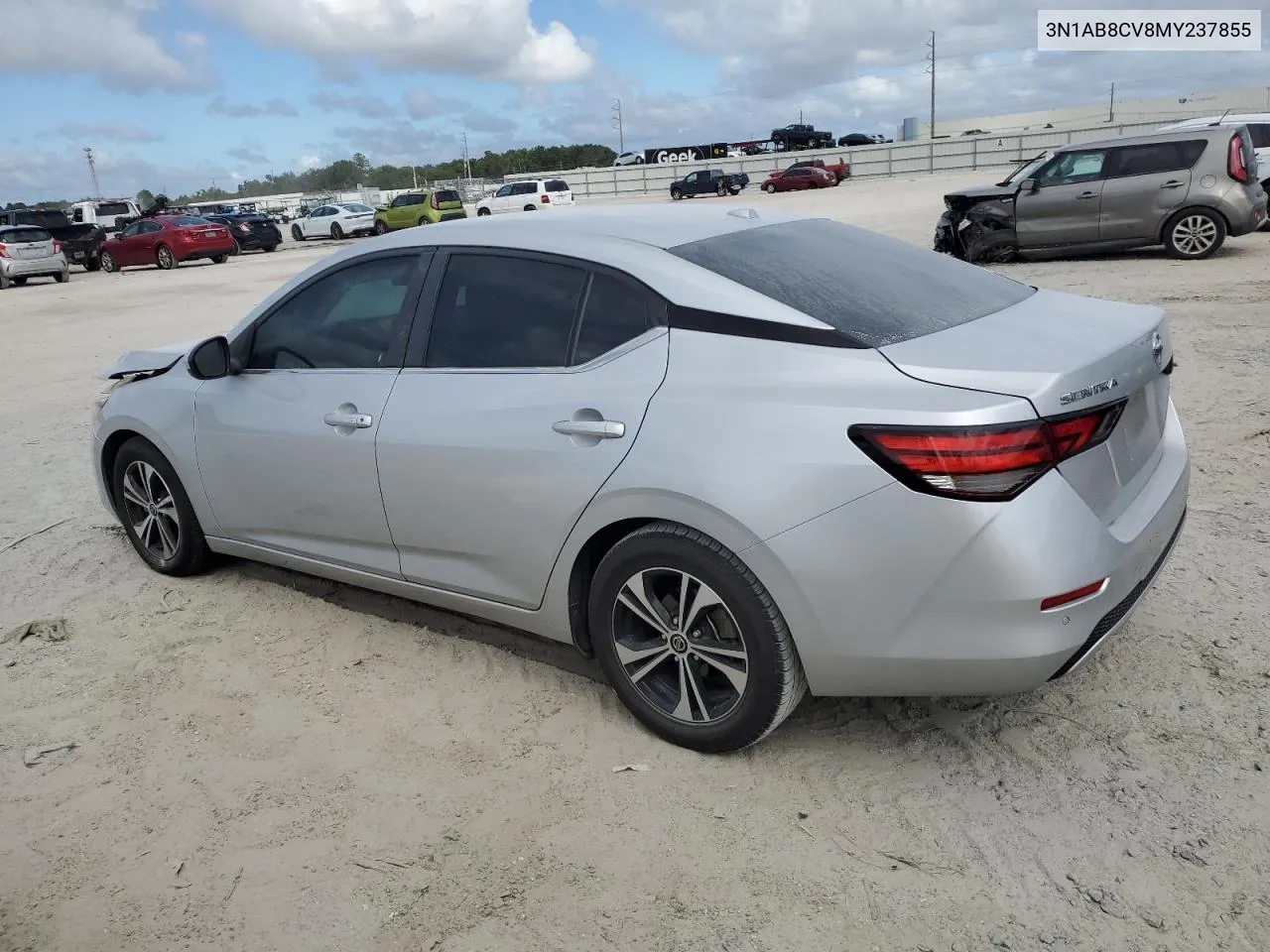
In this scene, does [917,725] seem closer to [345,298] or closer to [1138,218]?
[345,298]

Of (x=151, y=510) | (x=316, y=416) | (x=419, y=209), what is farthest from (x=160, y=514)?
(x=419, y=209)

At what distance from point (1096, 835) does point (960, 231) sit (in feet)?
41.9

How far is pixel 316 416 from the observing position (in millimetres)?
3826

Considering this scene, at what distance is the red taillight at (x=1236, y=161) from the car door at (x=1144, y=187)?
0.31m

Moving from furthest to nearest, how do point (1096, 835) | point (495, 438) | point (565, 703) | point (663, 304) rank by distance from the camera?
point (565, 703), point (495, 438), point (663, 304), point (1096, 835)

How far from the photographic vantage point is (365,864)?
2.77 meters

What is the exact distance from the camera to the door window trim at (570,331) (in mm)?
3066

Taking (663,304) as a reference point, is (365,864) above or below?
below

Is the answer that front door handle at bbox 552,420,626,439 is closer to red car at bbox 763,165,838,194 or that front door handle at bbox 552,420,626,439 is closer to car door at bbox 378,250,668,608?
car door at bbox 378,250,668,608

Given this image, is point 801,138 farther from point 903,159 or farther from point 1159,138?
point 1159,138

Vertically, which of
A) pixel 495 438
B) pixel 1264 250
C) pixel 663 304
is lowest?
pixel 1264 250

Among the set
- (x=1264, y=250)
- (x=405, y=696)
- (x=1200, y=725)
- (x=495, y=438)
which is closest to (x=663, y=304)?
(x=495, y=438)

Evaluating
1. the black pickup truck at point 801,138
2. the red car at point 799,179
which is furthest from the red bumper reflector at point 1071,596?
the black pickup truck at point 801,138

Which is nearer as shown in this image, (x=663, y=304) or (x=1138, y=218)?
(x=663, y=304)
